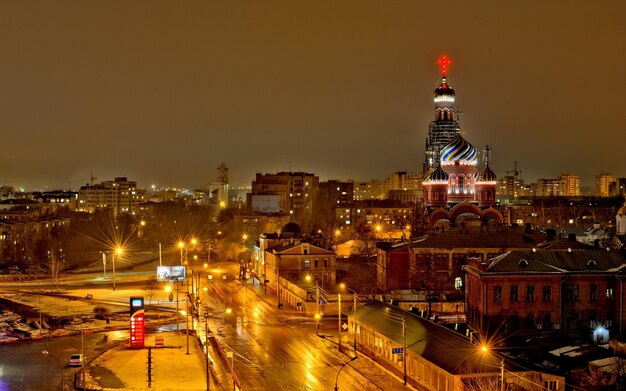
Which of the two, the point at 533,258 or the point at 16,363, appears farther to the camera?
the point at 533,258

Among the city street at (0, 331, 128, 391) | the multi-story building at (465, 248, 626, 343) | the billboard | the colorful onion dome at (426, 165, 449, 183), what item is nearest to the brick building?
the multi-story building at (465, 248, 626, 343)

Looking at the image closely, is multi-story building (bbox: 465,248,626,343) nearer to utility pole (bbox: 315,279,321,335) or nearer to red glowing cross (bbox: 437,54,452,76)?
utility pole (bbox: 315,279,321,335)

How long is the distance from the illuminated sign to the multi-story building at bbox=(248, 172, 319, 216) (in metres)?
130

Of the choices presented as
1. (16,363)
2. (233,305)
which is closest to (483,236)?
(233,305)

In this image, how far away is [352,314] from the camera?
51.4 m

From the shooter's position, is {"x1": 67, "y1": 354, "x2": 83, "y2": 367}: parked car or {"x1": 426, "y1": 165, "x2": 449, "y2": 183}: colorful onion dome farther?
{"x1": 426, "y1": 165, "x2": 449, "y2": 183}: colorful onion dome

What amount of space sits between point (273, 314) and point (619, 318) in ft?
81.5

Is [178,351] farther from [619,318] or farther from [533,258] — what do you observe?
[619,318]

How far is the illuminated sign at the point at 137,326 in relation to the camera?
161 ft

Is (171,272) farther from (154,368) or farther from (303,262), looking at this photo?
(154,368)

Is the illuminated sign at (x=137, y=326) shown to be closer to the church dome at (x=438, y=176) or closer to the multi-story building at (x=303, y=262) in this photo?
the multi-story building at (x=303, y=262)

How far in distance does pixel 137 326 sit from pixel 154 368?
5842 millimetres

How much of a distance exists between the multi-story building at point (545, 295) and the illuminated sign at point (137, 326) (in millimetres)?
21045

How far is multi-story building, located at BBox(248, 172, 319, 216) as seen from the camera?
183938 mm
